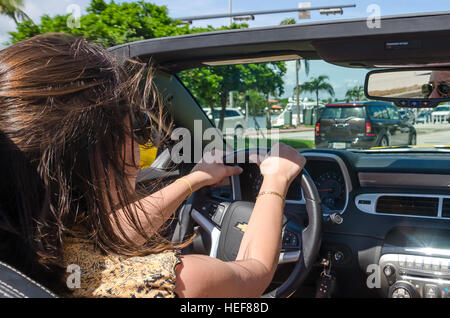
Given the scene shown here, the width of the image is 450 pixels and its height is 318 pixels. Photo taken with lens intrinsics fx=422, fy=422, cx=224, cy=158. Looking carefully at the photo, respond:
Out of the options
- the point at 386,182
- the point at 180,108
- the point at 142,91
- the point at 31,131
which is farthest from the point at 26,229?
the point at 386,182

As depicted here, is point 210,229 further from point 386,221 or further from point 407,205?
point 407,205

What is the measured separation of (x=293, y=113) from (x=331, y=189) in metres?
2.28

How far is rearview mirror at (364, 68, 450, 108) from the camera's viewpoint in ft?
7.13

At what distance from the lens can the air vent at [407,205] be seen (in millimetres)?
2475

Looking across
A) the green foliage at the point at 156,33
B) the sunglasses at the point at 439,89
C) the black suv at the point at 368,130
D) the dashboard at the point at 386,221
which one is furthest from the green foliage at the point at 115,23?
the sunglasses at the point at 439,89

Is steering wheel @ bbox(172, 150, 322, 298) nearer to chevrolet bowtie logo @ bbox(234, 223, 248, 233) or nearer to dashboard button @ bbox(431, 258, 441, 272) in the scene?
chevrolet bowtie logo @ bbox(234, 223, 248, 233)

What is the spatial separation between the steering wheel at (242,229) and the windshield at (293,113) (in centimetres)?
42

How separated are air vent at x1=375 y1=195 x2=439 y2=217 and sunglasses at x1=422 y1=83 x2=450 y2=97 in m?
0.64

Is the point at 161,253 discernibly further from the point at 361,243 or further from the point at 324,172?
the point at 324,172

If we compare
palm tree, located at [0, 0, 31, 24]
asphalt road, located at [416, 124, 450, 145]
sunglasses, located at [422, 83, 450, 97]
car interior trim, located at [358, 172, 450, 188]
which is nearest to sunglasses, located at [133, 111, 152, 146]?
sunglasses, located at [422, 83, 450, 97]

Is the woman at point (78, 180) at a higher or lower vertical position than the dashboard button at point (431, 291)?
higher

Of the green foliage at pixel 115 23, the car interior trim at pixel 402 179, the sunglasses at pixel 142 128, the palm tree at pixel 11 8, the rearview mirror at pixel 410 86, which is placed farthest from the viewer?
the palm tree at pixel 11 8

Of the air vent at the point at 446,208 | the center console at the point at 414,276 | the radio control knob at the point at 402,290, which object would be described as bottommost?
the radio control knob at the point at 402,290

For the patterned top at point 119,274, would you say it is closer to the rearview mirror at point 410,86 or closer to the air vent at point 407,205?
the rearview mirror at point 410,86
